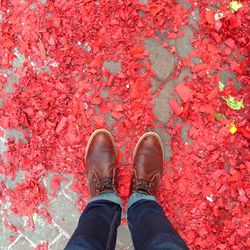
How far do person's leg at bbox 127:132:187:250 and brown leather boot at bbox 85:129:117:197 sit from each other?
168 mm

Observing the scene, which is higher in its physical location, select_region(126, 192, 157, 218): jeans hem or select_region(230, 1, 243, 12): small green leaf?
select_region(230, 1, 243, 12): small green leaf

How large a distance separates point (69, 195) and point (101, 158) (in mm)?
399

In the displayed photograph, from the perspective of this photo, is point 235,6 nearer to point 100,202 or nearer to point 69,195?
point 100,202

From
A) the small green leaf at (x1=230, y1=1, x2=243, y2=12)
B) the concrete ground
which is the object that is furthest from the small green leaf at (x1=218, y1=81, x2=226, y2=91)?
the small green leaf at (x1=230, y1=1, x2=243, y2=12)

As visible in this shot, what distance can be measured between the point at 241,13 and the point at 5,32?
1789 mm

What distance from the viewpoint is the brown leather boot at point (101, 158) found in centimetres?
280

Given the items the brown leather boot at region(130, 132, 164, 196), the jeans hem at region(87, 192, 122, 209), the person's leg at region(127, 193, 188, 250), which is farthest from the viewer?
the brown leather boot at region(130, 132, 164, 196)

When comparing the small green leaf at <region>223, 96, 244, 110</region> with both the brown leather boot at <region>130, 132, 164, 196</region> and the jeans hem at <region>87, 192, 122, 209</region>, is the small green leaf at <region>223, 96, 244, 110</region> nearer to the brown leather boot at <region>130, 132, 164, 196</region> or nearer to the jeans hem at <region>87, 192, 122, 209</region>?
the brown leather boot at <region>130, 132, 164, 196</region>

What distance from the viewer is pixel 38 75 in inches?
114

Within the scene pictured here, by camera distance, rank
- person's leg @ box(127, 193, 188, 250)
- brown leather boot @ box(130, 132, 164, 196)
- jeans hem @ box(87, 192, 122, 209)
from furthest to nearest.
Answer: brown leather boot @ box(130, 132, 164, 196) < jeans hem @ box(87, 192, 122, 209) < person's leg @ box(127, 193, 188, 250)

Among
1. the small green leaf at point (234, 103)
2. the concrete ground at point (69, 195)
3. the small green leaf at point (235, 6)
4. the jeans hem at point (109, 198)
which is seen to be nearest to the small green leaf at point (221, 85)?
the small green leaf at point (234, 103)

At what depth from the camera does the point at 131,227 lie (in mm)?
2482

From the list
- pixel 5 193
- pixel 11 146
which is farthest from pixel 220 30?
pixel 5 193

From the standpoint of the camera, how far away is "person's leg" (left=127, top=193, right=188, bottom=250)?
211 cm
